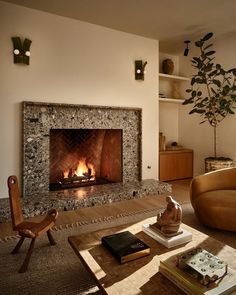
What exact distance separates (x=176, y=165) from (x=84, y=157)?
178 cm

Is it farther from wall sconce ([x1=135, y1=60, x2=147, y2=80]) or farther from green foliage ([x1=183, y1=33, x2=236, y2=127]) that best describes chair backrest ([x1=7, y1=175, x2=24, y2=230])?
green foliage ([x1=183, y1=33, x2=236, y2=127])

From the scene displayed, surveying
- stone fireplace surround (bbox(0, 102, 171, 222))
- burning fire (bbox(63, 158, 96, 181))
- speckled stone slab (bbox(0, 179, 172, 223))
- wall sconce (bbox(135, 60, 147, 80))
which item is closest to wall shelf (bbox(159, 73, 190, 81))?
wall sconce (bbox(135, 60, 147, 80))

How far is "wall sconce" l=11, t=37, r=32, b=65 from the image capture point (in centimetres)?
283

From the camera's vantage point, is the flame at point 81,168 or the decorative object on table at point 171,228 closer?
the decorative object on table at point 171,228

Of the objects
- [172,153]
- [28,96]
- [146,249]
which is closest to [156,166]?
[172,153]

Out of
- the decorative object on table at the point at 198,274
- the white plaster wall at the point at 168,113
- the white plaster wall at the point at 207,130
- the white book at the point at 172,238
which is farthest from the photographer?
the white plaster wall at the point at 168,113

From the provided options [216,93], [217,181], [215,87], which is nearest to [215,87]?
[215,87]

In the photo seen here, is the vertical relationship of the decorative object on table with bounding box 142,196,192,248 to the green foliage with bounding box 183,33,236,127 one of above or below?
below

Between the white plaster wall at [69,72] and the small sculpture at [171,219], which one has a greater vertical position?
A: the white plaster wall at [69,72]

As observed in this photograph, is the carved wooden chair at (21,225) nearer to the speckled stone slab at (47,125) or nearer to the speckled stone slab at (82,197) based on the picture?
the speckled stone slab at (82,197)

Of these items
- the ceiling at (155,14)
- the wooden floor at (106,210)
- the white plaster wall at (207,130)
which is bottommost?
the wooden floor at (106,210)

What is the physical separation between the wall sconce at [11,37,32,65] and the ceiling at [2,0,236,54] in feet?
1.44

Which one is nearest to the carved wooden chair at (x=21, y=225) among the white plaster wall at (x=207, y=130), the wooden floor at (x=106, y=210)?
the wooden floor at (x=106, y=210)

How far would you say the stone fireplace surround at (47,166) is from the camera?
282 centimetres
